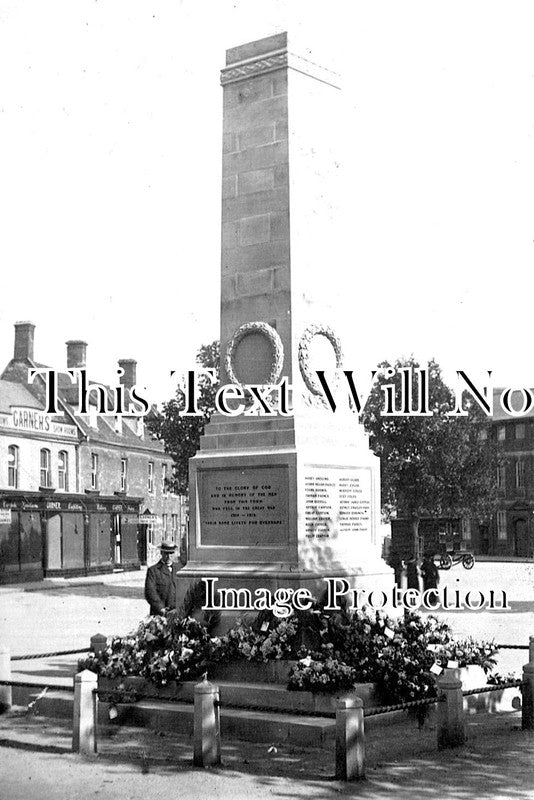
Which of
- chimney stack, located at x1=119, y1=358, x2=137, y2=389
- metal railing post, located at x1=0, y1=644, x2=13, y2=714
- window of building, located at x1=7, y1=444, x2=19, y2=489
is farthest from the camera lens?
chimney stack, located at x1=119, y1=358, x2=137, y2=389

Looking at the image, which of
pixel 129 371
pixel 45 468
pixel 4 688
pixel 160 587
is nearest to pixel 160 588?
pixel 160 587

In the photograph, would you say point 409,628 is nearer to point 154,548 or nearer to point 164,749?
point 164,749

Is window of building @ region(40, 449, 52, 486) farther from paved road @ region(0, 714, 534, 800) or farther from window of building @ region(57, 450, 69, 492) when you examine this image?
paved road @ region(0, 714, 534, 800)

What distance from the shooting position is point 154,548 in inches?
2451

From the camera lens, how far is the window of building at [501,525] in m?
78.9

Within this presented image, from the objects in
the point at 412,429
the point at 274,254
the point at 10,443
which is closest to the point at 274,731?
the point at 274,254

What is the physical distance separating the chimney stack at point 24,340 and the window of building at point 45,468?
583 cm

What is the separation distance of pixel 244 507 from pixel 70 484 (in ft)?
134

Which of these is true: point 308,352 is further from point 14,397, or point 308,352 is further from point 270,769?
point 14,397

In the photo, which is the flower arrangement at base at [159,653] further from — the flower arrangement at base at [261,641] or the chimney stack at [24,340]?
the chimney stack at [24,340]

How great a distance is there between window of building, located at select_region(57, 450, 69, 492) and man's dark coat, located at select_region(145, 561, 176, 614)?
38221 millimetres

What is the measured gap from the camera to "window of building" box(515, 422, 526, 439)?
78.1m

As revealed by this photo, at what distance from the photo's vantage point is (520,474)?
3103 inches

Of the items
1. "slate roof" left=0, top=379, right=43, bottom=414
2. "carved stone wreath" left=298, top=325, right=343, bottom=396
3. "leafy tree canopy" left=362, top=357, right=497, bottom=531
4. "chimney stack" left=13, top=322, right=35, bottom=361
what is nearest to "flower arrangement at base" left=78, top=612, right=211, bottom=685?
"carved stone wreath" left=298, top=325, right=343, bottom=396
